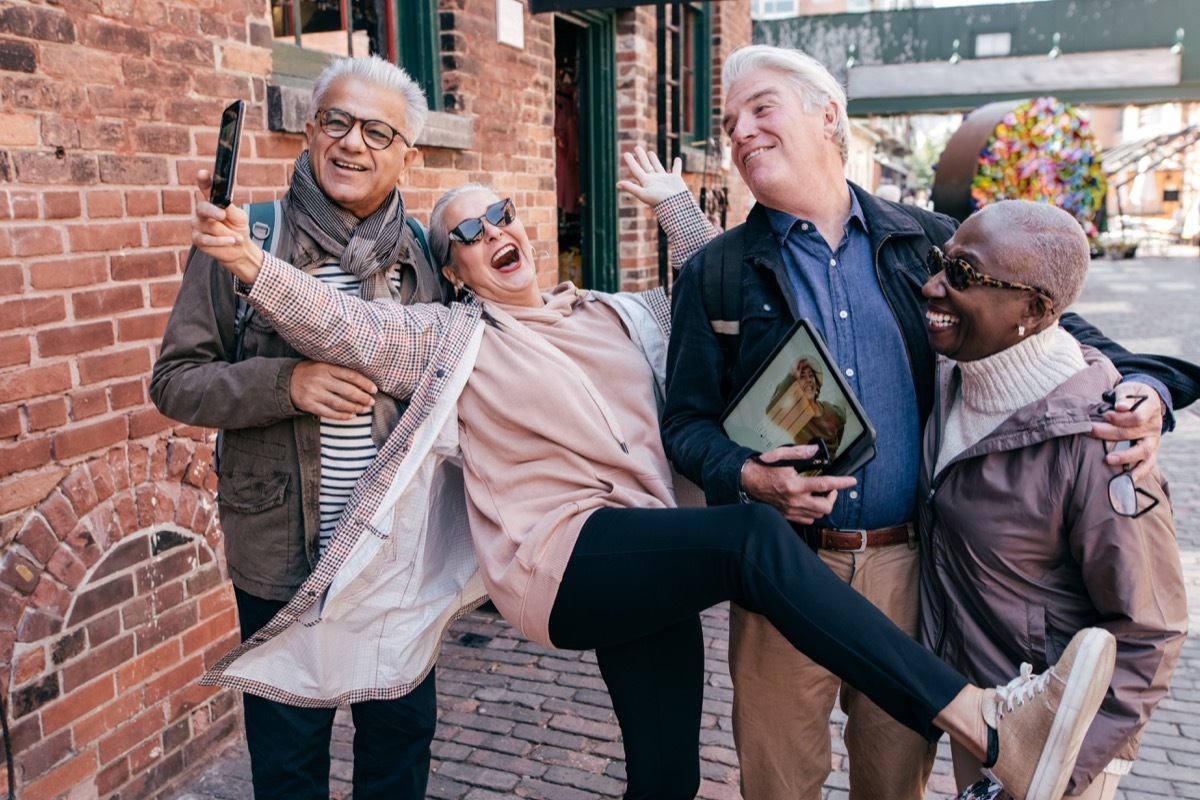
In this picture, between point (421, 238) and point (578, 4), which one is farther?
point (578, 4)

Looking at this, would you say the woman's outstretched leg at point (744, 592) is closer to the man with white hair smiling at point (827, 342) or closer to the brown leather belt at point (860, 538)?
the man with white hair smiling at point (827, 342)

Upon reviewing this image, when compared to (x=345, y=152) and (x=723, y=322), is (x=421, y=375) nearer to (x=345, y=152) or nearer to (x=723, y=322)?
(x=345, y=152)

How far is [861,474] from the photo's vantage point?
7.27 ft

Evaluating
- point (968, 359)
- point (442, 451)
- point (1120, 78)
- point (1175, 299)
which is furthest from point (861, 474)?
point (1175, 299)

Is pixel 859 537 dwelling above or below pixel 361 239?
below

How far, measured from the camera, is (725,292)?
Result: 228 cm

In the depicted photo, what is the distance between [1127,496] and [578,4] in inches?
162

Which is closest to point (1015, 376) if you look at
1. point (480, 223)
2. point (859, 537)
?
point (859, 537)

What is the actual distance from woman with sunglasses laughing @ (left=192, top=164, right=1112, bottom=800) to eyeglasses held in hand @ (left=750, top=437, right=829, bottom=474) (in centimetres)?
2

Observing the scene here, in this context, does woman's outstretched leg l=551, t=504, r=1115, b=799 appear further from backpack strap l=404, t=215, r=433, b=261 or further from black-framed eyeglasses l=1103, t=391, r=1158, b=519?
backpack strap l=404, t=215, r=433, b=261

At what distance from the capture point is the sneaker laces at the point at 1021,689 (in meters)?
1.76

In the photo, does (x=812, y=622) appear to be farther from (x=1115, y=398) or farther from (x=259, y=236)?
(x=259, y=236)

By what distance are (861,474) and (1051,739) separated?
2.29 ft

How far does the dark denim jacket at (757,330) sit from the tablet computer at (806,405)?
13 centimetres
